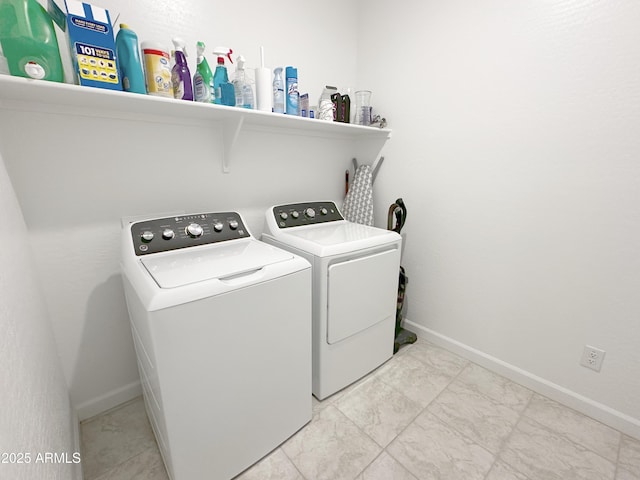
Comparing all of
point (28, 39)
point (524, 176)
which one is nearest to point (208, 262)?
point (28, 39)

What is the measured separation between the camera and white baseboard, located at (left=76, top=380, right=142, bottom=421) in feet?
4.90

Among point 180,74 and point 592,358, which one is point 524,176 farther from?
point 180,74

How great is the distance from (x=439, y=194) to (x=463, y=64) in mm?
794

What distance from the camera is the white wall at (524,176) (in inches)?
53.0

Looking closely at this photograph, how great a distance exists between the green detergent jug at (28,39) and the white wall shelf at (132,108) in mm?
50

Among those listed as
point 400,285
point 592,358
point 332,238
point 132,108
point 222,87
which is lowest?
point 592,358

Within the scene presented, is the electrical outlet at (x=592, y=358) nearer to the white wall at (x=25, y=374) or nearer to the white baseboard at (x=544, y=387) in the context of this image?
the white baseboard at (x=544, y=387)

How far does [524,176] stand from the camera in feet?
5.26

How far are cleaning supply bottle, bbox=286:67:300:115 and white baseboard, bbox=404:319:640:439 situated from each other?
182cm

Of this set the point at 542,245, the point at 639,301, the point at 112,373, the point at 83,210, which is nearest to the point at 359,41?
the point at 542,245

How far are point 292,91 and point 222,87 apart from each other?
41cm

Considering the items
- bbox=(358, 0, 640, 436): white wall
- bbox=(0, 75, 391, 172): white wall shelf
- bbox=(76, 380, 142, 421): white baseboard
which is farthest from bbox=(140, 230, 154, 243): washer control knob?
bbox=(358, 0, 640, 436): white wall

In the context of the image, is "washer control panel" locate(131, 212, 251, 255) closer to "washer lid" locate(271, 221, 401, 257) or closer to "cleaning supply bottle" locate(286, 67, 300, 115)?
"washer lid" locate(271, 221, 401, 257)

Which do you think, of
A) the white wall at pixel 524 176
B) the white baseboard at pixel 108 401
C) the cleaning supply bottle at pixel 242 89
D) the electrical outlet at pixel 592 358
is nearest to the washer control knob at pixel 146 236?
the cleaning supply bottle at pixel 242 89
